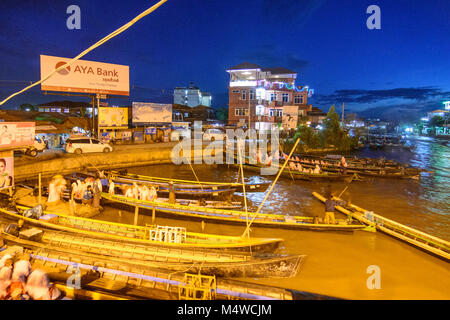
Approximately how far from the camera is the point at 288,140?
134ft

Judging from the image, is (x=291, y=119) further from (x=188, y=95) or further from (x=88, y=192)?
(x=188, y=95)

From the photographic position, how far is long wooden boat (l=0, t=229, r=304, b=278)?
21.8ft

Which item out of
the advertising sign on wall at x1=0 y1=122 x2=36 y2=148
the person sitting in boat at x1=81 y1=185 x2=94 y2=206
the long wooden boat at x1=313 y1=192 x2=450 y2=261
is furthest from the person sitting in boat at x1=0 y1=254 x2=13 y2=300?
the long wooden boat at x1=313 y1=192 x2=450 y2=261

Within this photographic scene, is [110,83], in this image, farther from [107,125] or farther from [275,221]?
[275,221]

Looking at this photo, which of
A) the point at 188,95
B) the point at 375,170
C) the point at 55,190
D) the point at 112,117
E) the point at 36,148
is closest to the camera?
the point at 55,190

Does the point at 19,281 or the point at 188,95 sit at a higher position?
the point at 188,95

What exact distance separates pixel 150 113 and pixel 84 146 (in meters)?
10.5

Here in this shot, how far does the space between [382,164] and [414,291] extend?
21609 mm

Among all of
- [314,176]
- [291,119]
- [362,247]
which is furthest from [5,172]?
[291,119]

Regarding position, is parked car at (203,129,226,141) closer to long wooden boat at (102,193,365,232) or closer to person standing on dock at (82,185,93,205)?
person standing on dock at (82,185,93,205)

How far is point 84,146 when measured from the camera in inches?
869

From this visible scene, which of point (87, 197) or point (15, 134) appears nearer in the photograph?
point (15, 134)

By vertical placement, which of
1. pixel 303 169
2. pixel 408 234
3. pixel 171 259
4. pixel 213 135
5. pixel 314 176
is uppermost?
pixel 213 135
